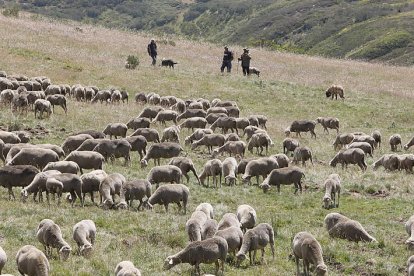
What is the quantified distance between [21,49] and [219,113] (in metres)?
21.6

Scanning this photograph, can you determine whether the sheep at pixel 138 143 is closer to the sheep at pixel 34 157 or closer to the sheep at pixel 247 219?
the sheep at pixel 34 157

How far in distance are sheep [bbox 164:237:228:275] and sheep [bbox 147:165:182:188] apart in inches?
291

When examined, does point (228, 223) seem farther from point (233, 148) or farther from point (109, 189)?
point (233, 148)

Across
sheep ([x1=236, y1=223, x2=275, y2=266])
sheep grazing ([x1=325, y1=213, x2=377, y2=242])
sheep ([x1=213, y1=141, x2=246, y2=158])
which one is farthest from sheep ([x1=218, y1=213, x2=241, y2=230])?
sheep ([x1=213, y1=141, x2=246, y2=158])

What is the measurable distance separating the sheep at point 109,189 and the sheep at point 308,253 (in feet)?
20.7

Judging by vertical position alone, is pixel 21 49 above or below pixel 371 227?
above

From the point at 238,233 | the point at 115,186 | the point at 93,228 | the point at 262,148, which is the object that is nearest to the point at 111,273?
the point at 93,228

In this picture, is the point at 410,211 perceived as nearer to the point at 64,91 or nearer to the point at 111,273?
the point at 111,273

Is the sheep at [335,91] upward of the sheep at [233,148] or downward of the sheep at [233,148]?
upward

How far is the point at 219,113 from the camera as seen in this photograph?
32469 millimetres

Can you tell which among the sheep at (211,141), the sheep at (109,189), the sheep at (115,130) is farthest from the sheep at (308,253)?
the sheep at (115,130)

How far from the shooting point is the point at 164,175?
20.0m

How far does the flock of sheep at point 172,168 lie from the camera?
515 inches

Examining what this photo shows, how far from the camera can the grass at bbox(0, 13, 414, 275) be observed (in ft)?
46.5
